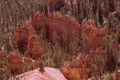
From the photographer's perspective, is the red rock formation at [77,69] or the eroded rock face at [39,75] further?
the red rock formation at [77,69]

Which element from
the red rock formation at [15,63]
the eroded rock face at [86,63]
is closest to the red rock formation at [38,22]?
the eroded rock face at [86,63]

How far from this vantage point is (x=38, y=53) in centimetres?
13162

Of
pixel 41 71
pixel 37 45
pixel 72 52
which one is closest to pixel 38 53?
pixel 37 45

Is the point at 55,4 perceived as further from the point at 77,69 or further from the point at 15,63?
the point at 77,69

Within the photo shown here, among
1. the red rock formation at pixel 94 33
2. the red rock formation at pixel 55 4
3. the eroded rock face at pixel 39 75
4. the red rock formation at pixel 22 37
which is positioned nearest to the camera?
the eroded rock face at pixel 39 75

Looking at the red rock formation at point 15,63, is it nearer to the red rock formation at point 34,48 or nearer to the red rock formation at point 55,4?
the red rock formation at point 34,48

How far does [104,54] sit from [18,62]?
90.1 ft

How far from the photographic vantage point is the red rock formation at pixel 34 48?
131625 mm

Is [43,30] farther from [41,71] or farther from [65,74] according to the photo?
[41,71]

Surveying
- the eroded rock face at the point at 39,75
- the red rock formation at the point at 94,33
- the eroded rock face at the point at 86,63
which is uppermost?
the eroded rock face at the point at 39,75

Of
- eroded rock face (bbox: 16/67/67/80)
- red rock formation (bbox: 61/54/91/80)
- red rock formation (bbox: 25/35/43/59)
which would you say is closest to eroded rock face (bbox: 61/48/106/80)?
red rock formation (bbox: 61/54/91/80)

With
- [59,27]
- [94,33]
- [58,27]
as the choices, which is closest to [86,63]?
[94,33]

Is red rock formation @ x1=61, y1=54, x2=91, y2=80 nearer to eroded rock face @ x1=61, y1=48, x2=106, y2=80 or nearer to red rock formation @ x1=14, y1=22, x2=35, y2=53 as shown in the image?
eroded rock face @ x1=61, y1=48, x2=106, y2=80

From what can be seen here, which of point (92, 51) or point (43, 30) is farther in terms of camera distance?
point (43, 30)
